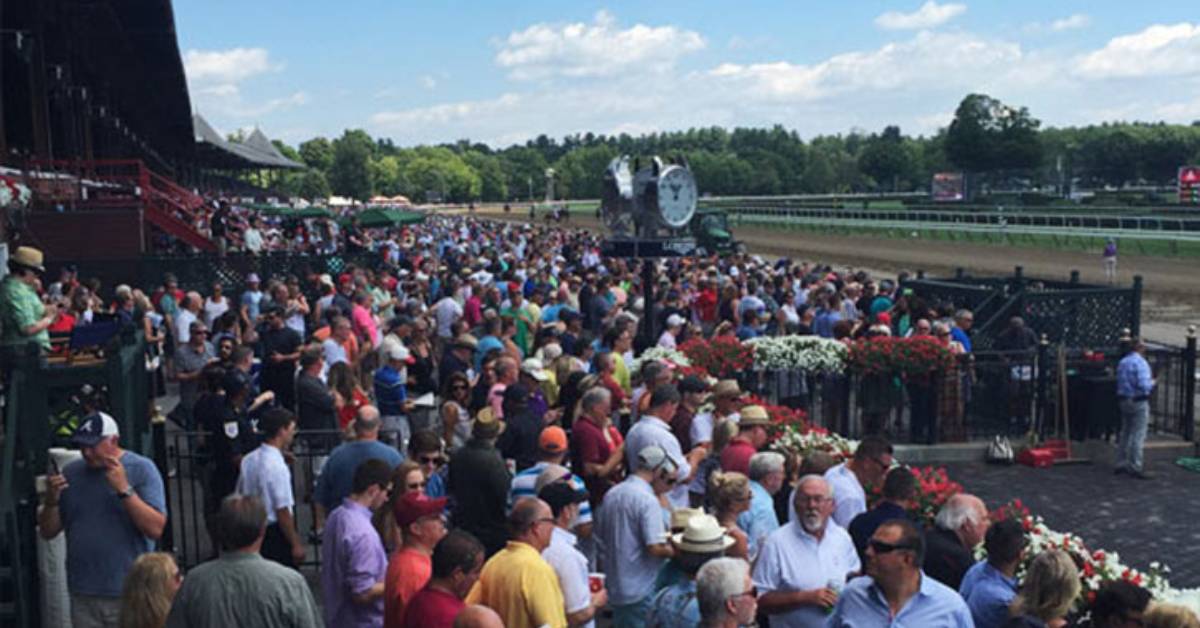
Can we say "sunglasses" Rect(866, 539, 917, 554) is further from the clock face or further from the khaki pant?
the clock face

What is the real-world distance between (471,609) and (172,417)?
912cm

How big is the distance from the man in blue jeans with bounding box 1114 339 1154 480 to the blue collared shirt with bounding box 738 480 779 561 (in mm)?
8072

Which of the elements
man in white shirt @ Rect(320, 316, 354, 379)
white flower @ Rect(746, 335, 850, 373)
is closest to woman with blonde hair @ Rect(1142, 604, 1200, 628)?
man in white shirt @ Rect(320, 316, 354, 379)

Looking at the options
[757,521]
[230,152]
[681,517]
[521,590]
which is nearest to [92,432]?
[521,590]

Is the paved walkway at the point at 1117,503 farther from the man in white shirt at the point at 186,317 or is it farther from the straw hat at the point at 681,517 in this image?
the man in white shirt at the point at 186,317

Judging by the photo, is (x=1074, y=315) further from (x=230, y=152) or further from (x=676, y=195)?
(x=230, y=152)

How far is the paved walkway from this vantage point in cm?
1074

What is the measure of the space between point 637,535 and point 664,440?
47.9 inches

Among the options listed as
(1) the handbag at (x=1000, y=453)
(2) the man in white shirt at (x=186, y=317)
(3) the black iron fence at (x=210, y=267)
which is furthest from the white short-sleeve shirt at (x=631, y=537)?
(3) the black iron fence at (x=210, y=267)

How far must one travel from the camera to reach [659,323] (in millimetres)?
18312

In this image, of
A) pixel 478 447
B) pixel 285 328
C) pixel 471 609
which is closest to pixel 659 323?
pixel 285 328

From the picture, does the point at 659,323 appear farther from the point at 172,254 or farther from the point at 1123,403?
the point at 172,254

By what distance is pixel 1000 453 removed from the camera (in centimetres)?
1419

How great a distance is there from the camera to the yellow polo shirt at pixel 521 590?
5.23 metres
